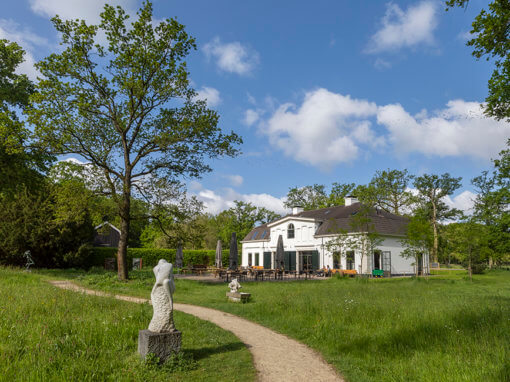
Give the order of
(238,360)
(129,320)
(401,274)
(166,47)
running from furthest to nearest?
(401,274) → (166,47) → (129,320) → (238,360)

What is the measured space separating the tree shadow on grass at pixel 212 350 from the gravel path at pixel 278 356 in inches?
10.0

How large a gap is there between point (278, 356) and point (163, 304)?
242 centimetres

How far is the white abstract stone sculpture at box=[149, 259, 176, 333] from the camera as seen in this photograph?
18.3 ft

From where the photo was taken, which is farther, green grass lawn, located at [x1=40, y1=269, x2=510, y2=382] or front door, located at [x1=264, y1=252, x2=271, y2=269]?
front door, located at [x1=264, y1=252, x2=271, y2=269]

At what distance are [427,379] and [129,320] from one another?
5.74 m

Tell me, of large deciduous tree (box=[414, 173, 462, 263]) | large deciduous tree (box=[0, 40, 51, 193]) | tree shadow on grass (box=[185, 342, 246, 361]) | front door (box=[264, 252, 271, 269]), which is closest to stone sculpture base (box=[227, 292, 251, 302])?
tree shadow on grass (box=[185, 342, 246, 361])

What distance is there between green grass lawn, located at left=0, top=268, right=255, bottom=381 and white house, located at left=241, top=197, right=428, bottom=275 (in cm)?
1895

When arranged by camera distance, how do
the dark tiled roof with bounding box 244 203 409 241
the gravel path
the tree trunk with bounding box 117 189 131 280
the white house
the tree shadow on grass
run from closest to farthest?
1. the gravel path
2. the tree shadow on grass
3. the tree trunk with bounding box 117 189 131 280
4. the white house
5. the dark tiled roof with bounding box 244 203 409 241

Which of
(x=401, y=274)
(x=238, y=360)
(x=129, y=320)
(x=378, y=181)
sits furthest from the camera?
(x=378, y=181)

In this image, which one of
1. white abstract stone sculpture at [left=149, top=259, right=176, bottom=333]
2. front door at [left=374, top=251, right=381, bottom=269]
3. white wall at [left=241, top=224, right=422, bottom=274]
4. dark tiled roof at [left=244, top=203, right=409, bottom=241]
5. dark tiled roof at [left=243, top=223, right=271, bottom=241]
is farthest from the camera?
dark tiled roof at [left=243, top=223, right=271, bottom=241]

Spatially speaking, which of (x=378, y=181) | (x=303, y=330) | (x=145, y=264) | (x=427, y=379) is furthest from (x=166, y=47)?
(x=378, y=181)

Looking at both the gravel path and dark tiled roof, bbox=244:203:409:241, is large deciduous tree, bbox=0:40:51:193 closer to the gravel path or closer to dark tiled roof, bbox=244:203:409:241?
the gravel path

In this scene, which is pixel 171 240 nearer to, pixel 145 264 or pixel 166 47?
pixel 166 47

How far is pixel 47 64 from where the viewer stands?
635 inches
